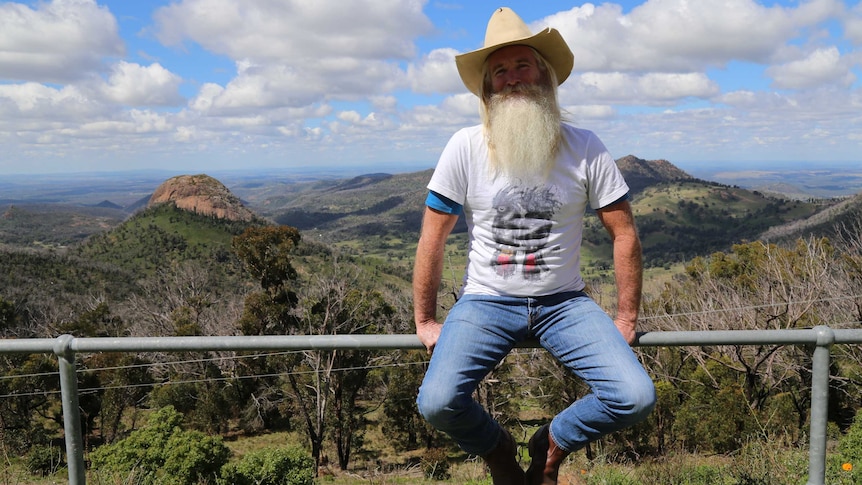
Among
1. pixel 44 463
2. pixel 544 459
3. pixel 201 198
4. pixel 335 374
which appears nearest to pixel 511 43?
pixel 544 459

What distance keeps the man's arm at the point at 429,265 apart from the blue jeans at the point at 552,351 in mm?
130

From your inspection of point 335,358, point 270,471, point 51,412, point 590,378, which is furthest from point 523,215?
point 51,412

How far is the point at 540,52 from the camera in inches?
115

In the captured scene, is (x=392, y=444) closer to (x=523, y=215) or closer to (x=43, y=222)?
(x=523, y=215)

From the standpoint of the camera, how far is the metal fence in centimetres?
233

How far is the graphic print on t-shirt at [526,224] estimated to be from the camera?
2.71 m

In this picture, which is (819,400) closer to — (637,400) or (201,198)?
(637,400)

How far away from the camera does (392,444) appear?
1051 inches

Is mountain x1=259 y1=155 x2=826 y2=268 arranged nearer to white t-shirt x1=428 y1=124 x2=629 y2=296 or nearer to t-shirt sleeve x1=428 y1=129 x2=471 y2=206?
white t-shirt x1=428 y1=124 x2=629 y2=296

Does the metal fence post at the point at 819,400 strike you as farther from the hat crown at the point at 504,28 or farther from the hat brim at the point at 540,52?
the hat crown at the point at 504,28

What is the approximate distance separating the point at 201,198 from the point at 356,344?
120m

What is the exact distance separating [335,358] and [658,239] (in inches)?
5054

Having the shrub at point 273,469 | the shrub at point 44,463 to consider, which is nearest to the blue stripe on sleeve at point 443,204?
the shrub at point 44,463

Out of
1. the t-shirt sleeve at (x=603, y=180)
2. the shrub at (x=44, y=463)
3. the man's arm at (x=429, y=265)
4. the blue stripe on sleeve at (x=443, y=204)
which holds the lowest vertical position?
the shrub at (x=44, y=463)
